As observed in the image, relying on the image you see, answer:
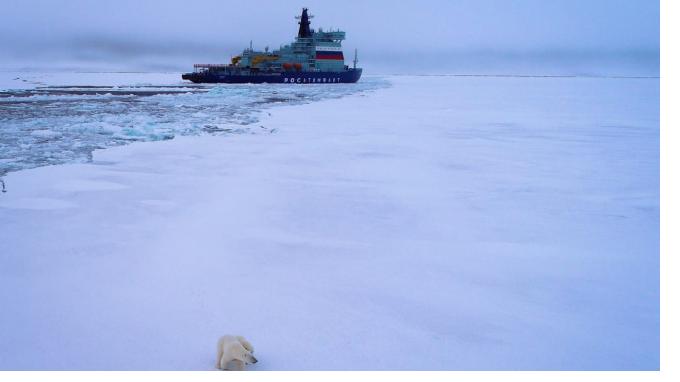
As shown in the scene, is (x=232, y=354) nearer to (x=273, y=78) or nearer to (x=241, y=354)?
(x=241, y=354)

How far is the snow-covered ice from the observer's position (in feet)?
5.13

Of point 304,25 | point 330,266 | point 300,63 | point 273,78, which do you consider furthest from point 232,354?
point 304,25

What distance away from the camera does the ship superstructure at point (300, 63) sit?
3716cm

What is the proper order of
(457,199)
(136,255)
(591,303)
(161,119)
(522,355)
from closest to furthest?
(522,355) → (591,303) → (136,255) → (457,199) → (161,119)

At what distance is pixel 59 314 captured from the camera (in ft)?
5.55

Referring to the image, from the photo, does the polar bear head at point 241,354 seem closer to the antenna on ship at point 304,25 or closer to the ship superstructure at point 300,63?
the ship superstructure at point 300,63

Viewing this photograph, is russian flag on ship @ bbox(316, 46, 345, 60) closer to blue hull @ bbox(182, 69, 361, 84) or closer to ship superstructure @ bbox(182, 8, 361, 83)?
ship superstructure @ bbox(182, 8, 361, 83)

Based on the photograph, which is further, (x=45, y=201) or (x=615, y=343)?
(x=45, y=201)

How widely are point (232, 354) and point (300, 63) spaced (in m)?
38.7

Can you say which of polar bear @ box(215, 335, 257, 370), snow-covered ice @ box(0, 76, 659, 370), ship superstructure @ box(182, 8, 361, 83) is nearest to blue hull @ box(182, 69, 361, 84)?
ship superstructure @ box(182, 8, 361, 83)

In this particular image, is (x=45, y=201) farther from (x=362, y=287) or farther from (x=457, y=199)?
(x=457, y=199)

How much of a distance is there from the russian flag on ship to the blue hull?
1.54m

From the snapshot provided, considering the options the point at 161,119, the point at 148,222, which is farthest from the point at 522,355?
the point at 161,119
